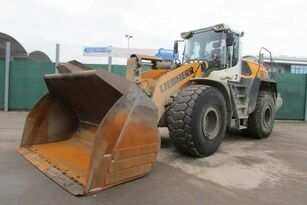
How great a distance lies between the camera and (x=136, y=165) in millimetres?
4176

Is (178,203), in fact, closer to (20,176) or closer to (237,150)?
(20,176)

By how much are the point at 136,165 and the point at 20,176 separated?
1521 mm

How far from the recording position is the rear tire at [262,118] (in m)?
7.91

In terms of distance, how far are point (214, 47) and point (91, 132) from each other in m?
3.01

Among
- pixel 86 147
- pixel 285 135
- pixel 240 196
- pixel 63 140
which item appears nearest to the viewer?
pixel 240 196

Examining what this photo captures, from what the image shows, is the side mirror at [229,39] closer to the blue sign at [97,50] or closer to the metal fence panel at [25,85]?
the blue sign at [97,50]

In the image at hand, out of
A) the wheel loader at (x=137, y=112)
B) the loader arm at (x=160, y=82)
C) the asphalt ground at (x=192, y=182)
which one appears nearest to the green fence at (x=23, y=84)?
the asphalt ground at (x=192, y=182)

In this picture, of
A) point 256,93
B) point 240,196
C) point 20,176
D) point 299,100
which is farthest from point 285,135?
point 20,176

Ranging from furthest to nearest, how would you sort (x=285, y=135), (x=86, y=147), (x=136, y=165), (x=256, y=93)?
(x=285, y=135), (x=256, y=93), (x=86, y=147), (x=136, y=165)

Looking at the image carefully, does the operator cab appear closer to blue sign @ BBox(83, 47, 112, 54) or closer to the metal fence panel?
blue sign @ BBox(83, 47, 112, 54)

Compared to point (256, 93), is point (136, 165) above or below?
below

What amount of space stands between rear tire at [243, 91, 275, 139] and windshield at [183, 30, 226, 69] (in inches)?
71.5

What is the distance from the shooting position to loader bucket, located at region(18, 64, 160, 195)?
3.75 metres

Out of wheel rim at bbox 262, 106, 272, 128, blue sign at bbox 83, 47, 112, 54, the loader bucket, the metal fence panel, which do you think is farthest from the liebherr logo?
the metal fence panel
